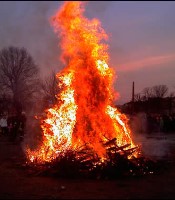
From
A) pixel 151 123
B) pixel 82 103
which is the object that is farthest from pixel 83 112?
pixel 151 123

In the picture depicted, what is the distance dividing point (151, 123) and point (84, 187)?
809 inches

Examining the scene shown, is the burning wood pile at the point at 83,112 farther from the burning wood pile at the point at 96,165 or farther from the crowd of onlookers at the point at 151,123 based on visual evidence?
the crowd of onlookers at the point at 151,123

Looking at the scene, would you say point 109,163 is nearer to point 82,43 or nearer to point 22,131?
point 82,43

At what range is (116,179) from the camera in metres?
10.4

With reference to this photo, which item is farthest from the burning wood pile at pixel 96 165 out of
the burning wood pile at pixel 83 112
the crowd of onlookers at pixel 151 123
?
the crowd of onlookers at pixel 151 123

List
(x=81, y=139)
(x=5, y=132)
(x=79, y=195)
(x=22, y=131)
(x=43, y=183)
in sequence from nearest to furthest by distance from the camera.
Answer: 1. (x=79, y=195)
2. (x=43, y=183)
3. (x=81, y=139)
4. (x=22, y=131)
5. (x=5, y=132)

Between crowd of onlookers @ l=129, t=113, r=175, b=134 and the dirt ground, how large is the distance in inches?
679

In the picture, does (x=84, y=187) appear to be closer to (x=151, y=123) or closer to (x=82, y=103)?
(x=82, y=103)

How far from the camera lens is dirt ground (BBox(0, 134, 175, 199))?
845 centimetres

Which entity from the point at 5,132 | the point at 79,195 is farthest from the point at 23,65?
the point at 79,195

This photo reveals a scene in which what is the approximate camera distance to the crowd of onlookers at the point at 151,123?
28.7 meters

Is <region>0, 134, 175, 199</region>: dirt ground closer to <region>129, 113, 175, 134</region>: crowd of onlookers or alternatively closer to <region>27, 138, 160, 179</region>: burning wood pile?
<region>27, 138, 160, 179</region>: burning wood pile

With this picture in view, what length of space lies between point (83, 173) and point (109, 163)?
29.0 inches

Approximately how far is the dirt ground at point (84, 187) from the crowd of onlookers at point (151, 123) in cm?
1725
